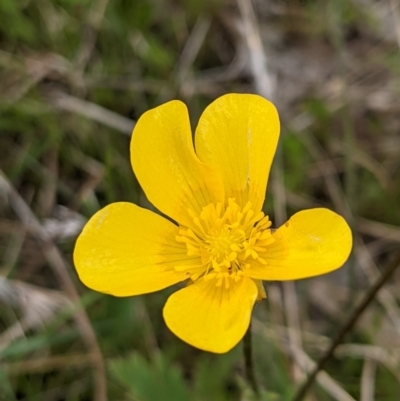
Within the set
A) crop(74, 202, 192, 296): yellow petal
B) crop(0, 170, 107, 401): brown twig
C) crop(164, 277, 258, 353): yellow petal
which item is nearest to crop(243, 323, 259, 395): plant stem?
crop(164, 277, 258, 353): yellow petal

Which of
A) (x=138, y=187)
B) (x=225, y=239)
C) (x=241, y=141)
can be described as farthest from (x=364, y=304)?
(x=138, y=187)

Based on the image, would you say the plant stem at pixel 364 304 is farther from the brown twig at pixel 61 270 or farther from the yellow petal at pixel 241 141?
the brown twig at pixel 61 270

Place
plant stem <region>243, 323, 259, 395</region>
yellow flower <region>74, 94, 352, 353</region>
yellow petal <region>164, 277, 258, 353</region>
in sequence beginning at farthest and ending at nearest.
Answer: plant stem <region>243, 323, 259, 395</region>
yellow flower <region>74, 94, 352, 353</region>
yellow petal <region>164, 277, 258, 353</region>

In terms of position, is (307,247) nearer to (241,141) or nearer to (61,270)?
(241,141)

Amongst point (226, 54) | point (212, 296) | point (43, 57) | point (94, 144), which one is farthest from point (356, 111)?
point (212, 296)

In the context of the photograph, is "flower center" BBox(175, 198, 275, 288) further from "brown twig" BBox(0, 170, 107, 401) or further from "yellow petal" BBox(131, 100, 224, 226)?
"brown twig" BBox(0, 170, 107, 401)

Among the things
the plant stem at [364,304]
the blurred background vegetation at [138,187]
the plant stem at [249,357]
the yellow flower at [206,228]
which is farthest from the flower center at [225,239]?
the blurred background vegetation at [138,187]

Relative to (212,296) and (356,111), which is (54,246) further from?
(356,111)
